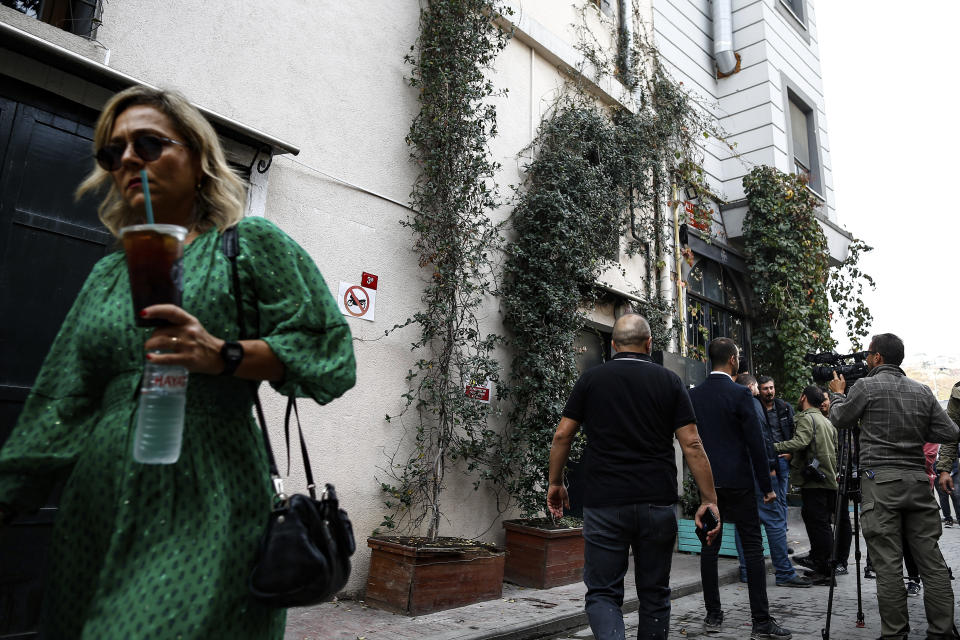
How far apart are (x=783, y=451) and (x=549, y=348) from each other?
2606 millimetres

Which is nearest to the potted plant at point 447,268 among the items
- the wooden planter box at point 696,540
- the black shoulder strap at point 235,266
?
the wooden planter box at point 696,540

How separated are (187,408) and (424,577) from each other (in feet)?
12.2

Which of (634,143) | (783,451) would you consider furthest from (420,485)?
(634,143)

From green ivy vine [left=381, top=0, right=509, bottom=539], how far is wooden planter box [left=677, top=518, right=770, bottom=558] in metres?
2.93

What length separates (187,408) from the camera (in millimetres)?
1454

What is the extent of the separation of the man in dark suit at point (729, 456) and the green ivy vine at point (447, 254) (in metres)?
2.07

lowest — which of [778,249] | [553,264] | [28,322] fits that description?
[28,322]

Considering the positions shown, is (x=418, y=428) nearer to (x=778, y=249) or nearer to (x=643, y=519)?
(x=643, y=519)

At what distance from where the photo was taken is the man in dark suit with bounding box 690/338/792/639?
479 cm

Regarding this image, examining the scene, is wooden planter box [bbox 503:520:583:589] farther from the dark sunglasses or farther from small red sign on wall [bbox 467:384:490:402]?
the dark sunglasses

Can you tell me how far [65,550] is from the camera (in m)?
1.48

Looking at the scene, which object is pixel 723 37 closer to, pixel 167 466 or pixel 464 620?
pixel 464 620

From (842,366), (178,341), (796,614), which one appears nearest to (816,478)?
(842,366)

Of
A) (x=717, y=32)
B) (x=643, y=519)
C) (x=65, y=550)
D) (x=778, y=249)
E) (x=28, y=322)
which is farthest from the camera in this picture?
(x=717, y=32)
